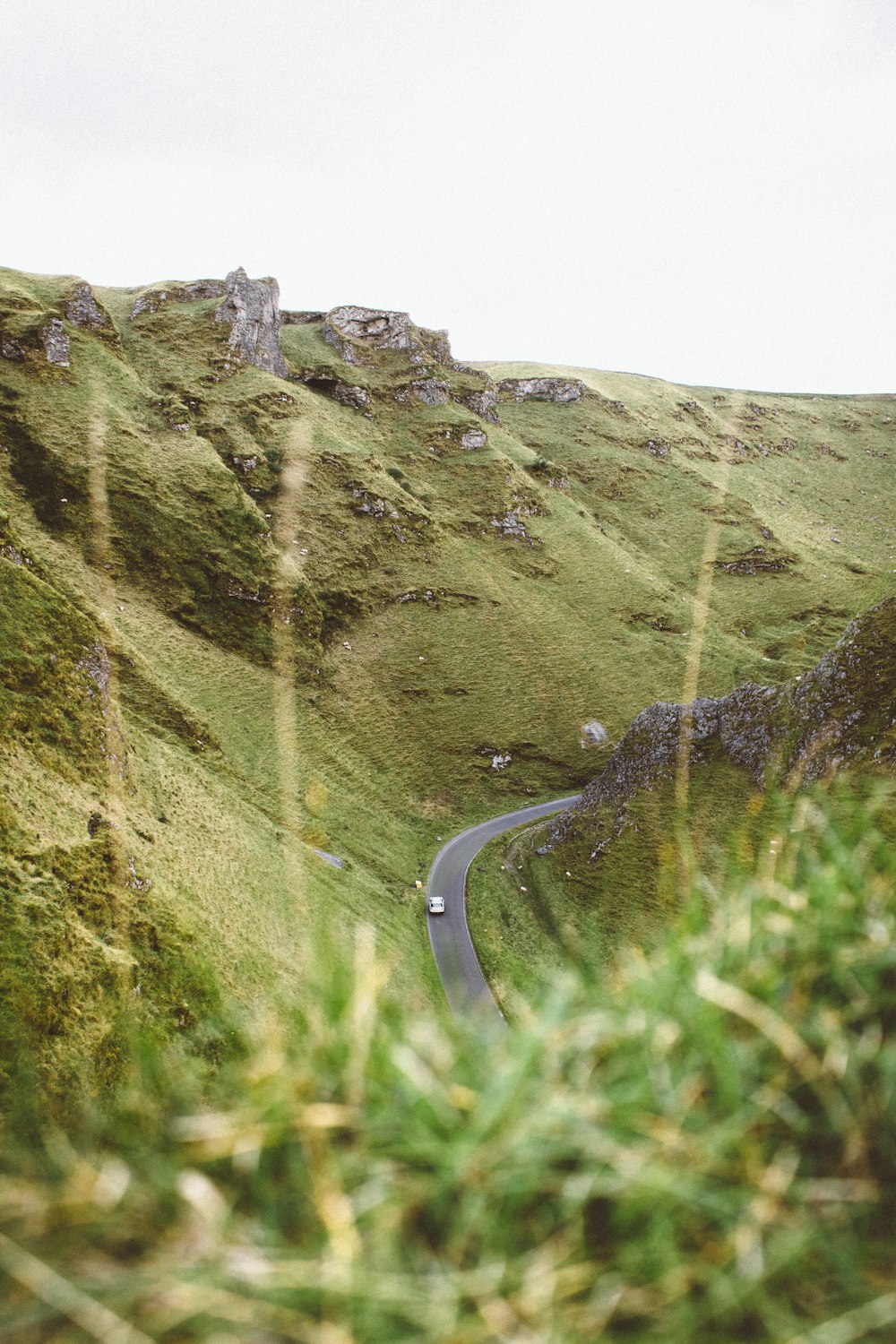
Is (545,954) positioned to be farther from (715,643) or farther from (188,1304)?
(715,643)

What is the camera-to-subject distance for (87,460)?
49.4 metres

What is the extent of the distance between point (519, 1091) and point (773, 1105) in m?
0.68

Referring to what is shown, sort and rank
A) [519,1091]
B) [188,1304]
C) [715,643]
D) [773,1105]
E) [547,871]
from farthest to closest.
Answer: [715,643] < [547,871] < [519,1091] < [773,1105] < [188,1304]

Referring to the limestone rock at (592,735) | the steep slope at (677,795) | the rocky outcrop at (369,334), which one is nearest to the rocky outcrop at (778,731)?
the steep slope at (677,795)

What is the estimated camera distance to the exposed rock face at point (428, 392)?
86.1 m

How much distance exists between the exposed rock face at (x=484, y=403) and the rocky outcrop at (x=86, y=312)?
156 ft

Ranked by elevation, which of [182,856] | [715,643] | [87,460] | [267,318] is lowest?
[182,856]

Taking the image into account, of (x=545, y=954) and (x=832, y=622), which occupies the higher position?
(x=832, y=622)

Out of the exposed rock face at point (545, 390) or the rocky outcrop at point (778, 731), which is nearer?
the rocky outcrop at point (778, 731)

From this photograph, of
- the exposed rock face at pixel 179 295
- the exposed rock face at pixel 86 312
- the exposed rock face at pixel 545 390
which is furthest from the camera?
the exposed rock face at pixel 545 390

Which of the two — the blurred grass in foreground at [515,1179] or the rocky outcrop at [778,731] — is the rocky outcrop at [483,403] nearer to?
the rocky outcrop at [778,731]

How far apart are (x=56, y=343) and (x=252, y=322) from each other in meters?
25.9

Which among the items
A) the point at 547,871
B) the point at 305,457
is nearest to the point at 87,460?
the point at 305,457

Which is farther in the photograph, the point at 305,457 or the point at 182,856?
the point at 305,457
